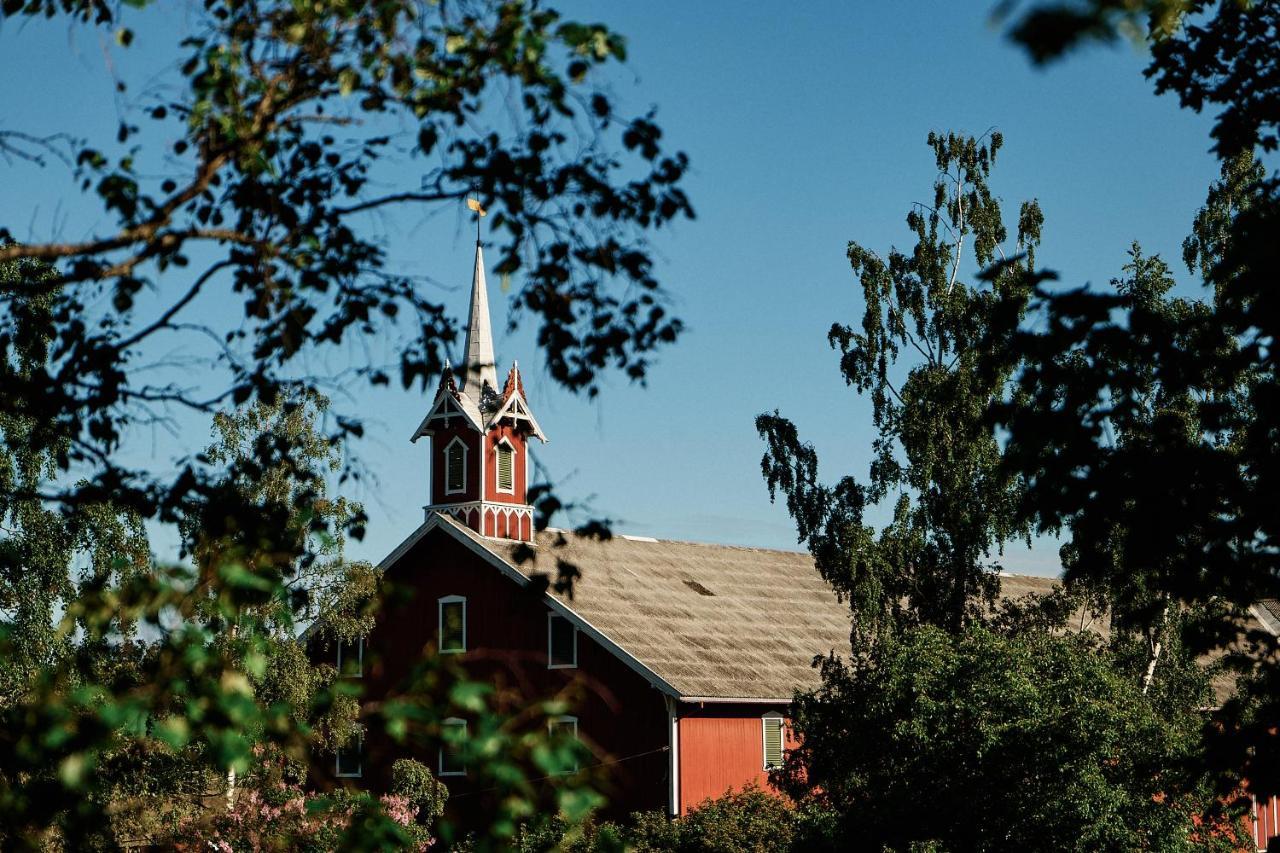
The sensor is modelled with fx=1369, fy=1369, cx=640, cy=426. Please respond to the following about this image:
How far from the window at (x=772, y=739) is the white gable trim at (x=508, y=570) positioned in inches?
137

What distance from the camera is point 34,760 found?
14.6 feet

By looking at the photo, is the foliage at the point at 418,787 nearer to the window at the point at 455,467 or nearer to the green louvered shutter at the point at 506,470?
the window at the point at 455,467

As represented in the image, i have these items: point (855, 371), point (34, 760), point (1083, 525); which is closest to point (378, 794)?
point (855, 371)

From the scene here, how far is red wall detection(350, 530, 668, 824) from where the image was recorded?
29469 mm

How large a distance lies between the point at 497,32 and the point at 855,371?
74.0ft

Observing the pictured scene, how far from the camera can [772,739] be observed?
31.2 meters

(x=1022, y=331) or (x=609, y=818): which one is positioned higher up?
(x=1022, y=331)

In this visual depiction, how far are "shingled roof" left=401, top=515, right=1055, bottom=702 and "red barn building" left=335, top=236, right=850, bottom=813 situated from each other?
0.06m

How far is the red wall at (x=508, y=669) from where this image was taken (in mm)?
29469

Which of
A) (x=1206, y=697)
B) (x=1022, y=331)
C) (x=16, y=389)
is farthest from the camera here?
(x=1206, y=697)

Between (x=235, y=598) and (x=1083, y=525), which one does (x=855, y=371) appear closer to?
(x=1083, y=525)

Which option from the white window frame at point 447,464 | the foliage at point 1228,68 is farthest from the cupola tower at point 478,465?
the foliage at point 1228,68

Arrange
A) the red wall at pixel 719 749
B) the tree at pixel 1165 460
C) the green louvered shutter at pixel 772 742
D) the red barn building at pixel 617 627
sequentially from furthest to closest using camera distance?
the green louvered shutter at pixel 772 742 → the red barn building at pixel 617 627 → the red wall at pixel 719 749 → the tree at pixel 1165 460

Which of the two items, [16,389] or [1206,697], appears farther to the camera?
[1206,697]
